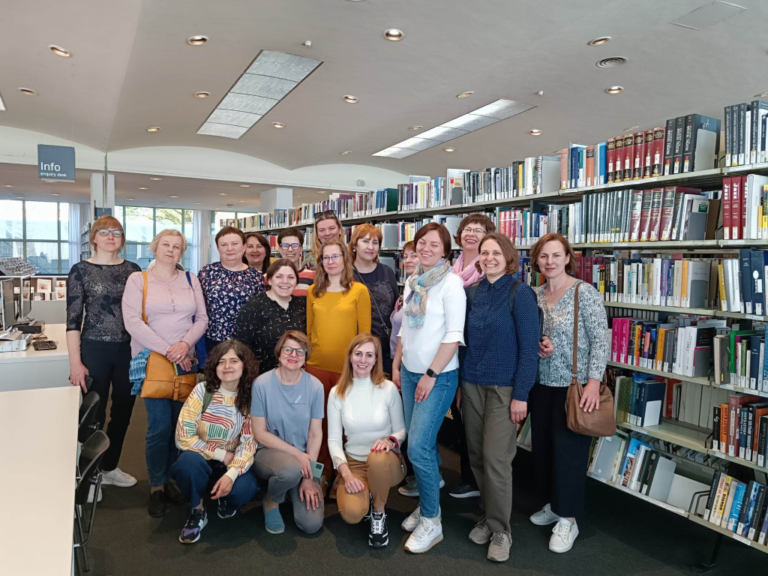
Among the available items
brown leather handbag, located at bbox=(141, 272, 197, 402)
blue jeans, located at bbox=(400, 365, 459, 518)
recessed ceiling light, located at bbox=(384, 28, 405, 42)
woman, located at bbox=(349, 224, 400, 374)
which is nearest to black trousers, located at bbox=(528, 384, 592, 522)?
blue jeans, located at bbox=(400, 365, 459, 518)

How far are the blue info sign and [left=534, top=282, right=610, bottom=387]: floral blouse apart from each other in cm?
975

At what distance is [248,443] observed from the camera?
10.4 ft

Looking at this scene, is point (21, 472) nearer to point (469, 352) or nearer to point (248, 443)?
point (248, 443)

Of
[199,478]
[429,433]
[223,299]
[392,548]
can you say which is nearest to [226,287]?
[223,299]

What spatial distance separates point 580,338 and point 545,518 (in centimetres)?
113

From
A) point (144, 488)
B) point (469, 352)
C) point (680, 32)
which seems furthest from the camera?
point (680, 32)

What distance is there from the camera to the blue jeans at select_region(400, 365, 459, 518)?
2.89 meters

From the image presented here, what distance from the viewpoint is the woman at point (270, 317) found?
3.39m

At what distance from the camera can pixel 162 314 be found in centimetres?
338

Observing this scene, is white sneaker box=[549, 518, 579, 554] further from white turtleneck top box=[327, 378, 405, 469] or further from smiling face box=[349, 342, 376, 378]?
smiling face box=[349, 342, 376, 378]

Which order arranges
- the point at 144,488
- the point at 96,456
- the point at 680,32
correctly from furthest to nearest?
the point at 680,32 < the point at 144,488 < the point at 96,456

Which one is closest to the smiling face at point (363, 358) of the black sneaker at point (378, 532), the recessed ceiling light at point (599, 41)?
the black sneaker at point (378, 532)

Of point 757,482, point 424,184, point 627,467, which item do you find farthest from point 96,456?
point 424,184

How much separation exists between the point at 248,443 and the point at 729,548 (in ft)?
8.91
